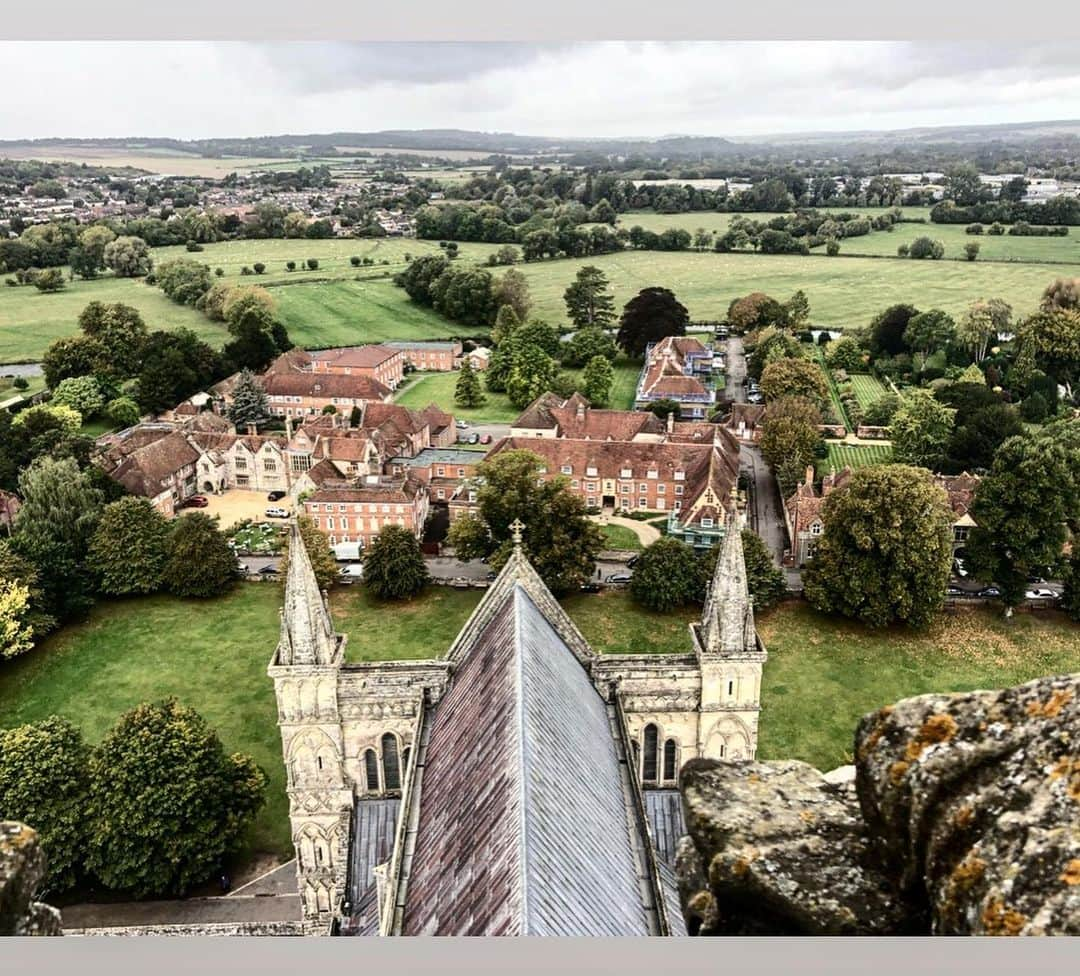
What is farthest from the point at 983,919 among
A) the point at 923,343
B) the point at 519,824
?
the point at 923,343

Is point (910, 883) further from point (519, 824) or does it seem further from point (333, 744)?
point (333, 744)

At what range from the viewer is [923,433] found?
Answer: 222ft

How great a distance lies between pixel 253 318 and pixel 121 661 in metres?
60.7

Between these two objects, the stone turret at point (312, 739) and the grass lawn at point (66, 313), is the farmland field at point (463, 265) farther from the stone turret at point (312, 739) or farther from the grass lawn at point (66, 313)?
the stone turret at point (312, 739)

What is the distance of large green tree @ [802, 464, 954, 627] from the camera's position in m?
44.4

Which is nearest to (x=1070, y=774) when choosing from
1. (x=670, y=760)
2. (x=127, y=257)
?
(x=670, y=760)

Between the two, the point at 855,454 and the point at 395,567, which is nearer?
the point at 395,567

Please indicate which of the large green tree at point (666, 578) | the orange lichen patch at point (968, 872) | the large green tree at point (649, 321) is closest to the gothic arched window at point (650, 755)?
the large green tree at point (666, 578)

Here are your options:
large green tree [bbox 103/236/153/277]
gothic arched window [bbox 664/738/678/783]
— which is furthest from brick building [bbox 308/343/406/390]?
gothic arched window [bbox 664/738/678/783]

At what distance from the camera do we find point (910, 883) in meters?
5.48

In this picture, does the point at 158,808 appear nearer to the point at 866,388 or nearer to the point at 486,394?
the point at 486,394

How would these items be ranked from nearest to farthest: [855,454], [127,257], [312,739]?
[312,739] → [855,454] → [127,257]

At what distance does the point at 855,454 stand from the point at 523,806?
6306 centimetres

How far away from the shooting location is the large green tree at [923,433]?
66625 millimetres
